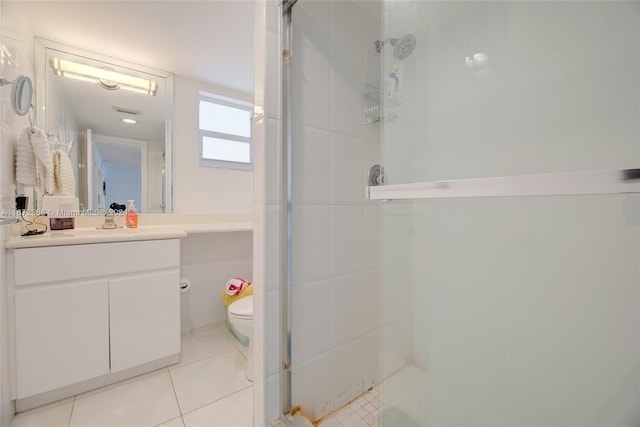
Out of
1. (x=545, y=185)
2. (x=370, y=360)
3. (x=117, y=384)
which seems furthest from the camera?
(x=117, y=384)

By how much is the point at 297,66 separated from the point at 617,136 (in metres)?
1.03

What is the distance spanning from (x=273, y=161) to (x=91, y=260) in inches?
44.4

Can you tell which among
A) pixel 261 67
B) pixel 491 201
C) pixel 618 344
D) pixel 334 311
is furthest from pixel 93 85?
pixel 618 344

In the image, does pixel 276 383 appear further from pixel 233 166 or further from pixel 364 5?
pixel 233 166

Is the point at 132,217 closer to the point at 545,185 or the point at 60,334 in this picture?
the point at 60,334

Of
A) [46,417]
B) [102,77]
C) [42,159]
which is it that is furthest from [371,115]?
[46,417]

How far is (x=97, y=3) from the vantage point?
1.30m

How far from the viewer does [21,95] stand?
119cm

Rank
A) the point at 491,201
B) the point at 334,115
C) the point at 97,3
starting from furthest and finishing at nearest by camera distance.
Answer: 1. the point at 97,3
2. the point at 334,115
3. the point at 491,201

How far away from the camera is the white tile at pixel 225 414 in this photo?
44.2 inches

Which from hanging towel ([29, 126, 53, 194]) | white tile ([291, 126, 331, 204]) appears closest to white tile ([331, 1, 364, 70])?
white tile ([291, 126, 331, 204])

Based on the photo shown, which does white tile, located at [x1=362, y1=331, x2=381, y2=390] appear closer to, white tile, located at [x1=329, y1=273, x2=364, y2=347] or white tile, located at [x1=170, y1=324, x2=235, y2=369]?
white tile, located at [x1=329, y1=273, x2=364, y2=347]

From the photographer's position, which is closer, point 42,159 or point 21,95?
point 21,95

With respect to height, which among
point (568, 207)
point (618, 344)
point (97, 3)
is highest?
point (97, 3)
